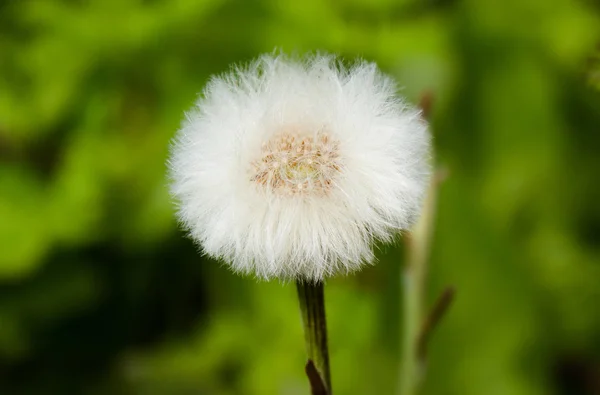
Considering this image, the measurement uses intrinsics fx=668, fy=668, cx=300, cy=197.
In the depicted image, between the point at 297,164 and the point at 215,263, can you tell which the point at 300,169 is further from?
the point at 215,263

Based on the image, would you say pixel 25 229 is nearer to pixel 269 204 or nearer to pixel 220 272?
pixel 220 272

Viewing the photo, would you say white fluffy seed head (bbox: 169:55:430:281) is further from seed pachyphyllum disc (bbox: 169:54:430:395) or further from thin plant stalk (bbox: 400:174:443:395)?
thin plant stalk (bbox: 400:174:443:395)

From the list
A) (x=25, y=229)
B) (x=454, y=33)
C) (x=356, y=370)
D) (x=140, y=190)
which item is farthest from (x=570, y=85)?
(x=25, y=229)

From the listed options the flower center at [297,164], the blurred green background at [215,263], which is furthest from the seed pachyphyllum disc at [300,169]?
the blurred green background at [215,263]

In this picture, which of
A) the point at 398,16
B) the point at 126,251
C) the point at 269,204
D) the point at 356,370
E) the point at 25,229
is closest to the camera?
the point at 269,204

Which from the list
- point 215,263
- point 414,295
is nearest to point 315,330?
point 414,295

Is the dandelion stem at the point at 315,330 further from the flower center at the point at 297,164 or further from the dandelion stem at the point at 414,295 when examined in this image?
the dandelion stem at the point at 414,295
